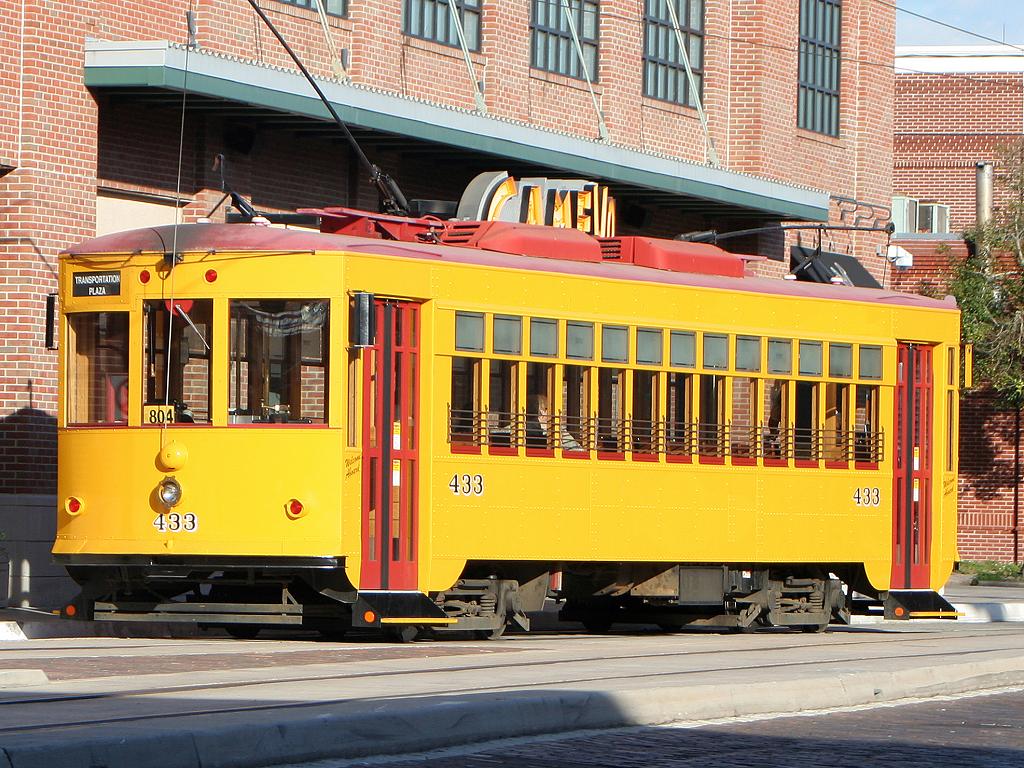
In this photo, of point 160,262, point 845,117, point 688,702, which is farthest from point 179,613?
point 845,117

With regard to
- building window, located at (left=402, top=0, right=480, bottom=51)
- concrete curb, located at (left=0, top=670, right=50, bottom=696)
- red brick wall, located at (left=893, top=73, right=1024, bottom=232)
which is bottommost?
concrete curb, located at (left=0, top=670, right=50, bottom=696)

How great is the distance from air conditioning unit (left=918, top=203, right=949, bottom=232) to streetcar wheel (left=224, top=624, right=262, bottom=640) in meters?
31.1

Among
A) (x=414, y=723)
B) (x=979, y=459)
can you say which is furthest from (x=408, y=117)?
(x=979, y=459)

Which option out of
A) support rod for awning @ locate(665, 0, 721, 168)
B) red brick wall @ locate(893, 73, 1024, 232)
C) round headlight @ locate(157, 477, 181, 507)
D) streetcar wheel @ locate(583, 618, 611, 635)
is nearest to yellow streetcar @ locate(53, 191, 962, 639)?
round headlight @ locate(157, 477, 181, 507)

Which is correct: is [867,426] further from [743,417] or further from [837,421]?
[743,417]

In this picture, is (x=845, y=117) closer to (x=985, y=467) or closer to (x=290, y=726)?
(x=985, y=467)

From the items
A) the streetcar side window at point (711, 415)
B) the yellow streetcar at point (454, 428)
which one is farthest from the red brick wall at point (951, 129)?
the streetcar side window at point (711, 415)

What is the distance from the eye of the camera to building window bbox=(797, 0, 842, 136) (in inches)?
1347

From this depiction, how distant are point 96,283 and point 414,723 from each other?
7.27m

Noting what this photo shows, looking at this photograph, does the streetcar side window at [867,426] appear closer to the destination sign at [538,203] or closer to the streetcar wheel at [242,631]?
the destination sign at [538,203]

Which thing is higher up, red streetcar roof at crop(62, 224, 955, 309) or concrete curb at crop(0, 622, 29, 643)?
red streetcar roof at crop(62, 224, 955, 309)

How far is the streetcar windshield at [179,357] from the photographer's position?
16297mm

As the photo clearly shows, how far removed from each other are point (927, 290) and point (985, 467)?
3.20 meters

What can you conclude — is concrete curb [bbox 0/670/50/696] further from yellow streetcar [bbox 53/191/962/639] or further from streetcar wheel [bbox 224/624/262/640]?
streetcar wheel [bbox 224/624/262/640]
